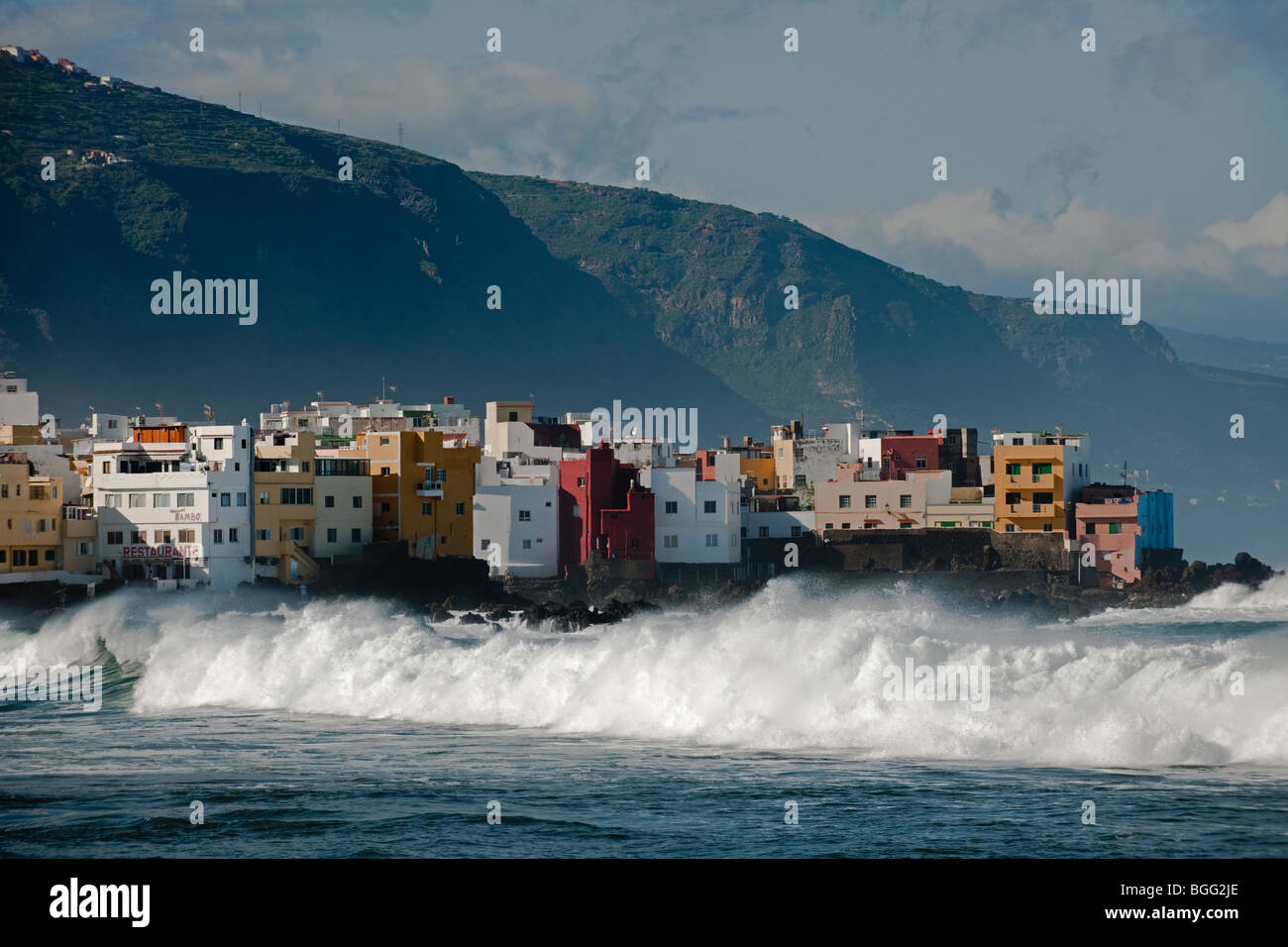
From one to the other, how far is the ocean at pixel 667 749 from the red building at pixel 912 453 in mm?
52093

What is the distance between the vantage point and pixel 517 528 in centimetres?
7675

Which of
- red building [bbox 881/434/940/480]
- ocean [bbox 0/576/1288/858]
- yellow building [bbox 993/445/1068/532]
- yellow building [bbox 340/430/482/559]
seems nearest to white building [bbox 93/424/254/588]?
yellow building [bbox 340/430/482/559]

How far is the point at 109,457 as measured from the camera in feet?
220

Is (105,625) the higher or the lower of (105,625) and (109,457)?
the lower

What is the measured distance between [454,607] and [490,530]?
7625 mm

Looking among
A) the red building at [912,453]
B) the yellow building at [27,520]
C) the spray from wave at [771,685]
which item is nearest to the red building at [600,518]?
the red building at [912,453]

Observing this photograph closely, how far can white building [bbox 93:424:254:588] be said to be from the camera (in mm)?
65688

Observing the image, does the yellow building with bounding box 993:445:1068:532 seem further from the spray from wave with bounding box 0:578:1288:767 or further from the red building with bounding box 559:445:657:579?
the spray from wave with bounding box 0:578:1288:767

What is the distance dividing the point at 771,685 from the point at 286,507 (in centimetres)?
4169

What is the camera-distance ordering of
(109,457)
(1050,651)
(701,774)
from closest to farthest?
1. (701,774)
2. (1050,651)
3. (109,457)

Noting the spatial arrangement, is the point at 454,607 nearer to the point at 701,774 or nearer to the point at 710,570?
the point at 710,570

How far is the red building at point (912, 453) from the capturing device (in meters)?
93.4

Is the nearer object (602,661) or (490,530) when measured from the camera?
(602,661)
